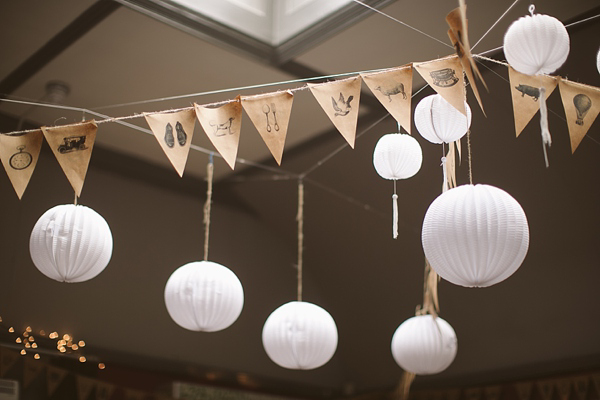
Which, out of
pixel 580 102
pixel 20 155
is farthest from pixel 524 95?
pixel 20 155

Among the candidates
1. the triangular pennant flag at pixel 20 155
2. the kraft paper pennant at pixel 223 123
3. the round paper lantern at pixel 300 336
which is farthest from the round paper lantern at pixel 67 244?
the round paper lantern at pixel 300 336

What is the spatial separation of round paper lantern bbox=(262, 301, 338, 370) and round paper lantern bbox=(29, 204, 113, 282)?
3.93 feet

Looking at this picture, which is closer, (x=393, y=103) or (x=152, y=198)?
(x=393, y=103)

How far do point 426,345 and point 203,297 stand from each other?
1.34 m

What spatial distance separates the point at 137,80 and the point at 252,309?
2.56 meters

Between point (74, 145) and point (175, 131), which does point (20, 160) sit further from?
point (175, 131)

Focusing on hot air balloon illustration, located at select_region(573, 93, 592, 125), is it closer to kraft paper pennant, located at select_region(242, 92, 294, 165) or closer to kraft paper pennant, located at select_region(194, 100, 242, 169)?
kraft paper pennant, located at select_region(242, 92, 294, 165)

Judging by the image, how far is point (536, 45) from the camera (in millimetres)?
2613

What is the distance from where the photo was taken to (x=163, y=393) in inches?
233

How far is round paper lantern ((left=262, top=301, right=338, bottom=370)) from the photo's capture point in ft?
13.7

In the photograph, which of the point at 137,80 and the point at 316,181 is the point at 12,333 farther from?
the point at 316,181

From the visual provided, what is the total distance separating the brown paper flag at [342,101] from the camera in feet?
9.94

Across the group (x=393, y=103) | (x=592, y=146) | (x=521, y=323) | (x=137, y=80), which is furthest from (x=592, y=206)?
(x=137, y=80)

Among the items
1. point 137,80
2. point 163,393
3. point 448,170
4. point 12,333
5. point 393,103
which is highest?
point 137,80
